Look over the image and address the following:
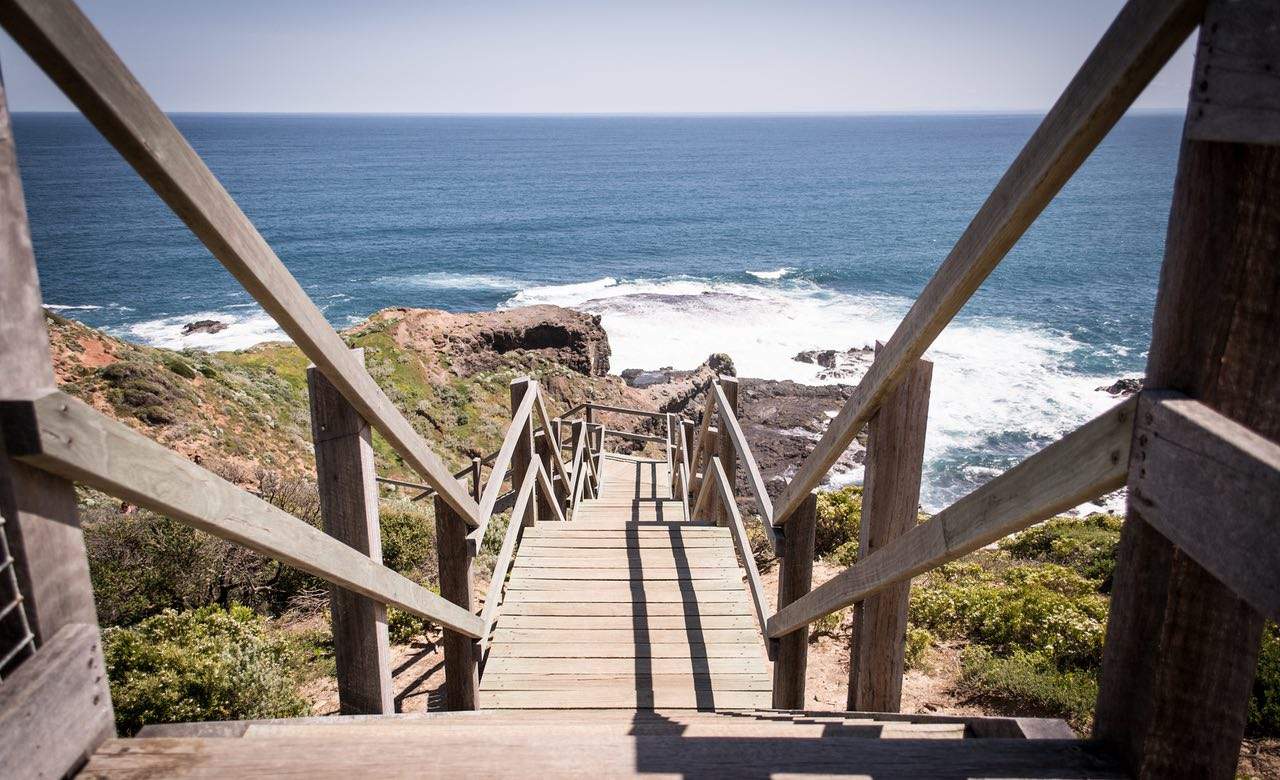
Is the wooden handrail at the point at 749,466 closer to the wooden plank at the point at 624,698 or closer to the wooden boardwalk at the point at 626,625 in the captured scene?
the wooden boardwalk at the point at 626,625

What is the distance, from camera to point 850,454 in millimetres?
24688

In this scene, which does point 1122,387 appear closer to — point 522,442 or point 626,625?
point 522,442

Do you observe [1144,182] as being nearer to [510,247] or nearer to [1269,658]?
[510,247]

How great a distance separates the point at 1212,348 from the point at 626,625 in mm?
3529

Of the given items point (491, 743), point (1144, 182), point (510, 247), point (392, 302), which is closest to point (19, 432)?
point (491, 743)

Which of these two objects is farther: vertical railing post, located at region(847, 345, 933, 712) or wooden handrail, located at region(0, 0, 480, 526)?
vertical railing post, located at region(847, 345, 933, 712)

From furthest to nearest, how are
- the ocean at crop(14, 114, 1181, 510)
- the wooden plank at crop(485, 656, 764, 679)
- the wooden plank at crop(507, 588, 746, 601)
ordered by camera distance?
the ocean at crop(14, 114, 1181, 510), the wooden plank at crop(507, 588, 746, 601), the wooden plank at crop(485, 656, 764, 679)

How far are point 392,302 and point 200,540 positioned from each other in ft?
137

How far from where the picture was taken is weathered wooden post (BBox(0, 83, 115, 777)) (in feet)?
3.89

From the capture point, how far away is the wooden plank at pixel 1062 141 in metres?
1.17

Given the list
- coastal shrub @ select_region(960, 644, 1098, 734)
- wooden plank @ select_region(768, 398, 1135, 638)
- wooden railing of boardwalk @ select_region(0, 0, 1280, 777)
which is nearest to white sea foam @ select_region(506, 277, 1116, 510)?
coastal shrub @ select_region(960, 644, 1098, 734)

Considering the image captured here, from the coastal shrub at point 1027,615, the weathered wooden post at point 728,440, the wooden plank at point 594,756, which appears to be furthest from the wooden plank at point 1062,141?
the coastal shrub at point 1027,615

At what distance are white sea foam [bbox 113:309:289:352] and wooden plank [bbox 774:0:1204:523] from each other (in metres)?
38.6

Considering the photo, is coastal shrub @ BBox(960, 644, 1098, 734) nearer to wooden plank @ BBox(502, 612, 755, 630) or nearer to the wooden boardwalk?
the wooden boardwalk
